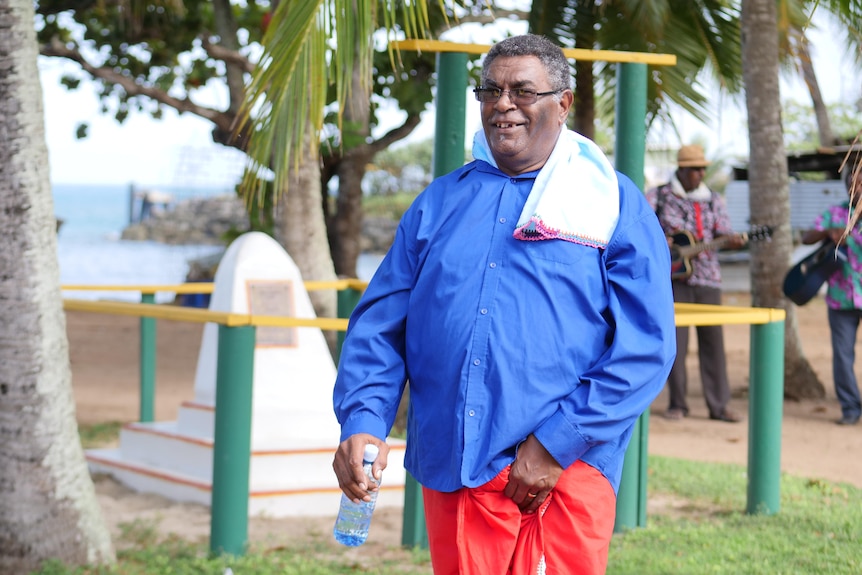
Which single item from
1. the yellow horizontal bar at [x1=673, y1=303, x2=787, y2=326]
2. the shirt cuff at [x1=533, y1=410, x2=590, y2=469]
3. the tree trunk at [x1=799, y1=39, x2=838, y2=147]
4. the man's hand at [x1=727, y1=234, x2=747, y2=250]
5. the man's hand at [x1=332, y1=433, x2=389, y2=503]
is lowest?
the man's hand at [x1=332, y1=433, x2=389, y2=503]

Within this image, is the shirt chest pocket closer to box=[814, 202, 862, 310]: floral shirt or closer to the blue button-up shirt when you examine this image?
the blue button-up shirt

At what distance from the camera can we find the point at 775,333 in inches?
204

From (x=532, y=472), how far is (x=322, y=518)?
11.9ft

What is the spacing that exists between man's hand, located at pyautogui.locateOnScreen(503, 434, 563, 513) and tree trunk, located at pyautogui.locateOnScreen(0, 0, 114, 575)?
249cm

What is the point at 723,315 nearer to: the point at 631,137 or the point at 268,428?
the point at 631,137

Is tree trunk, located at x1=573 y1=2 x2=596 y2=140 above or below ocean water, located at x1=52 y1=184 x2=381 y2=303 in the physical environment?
above

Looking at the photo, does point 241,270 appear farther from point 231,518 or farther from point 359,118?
point 359,118

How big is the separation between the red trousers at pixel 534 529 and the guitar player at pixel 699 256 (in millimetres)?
5849

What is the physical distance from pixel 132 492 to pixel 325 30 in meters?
3.12

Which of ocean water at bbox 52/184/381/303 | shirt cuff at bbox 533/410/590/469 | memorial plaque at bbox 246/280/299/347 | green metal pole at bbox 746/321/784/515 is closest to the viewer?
shirt cuff at bbox 533/410/590/469

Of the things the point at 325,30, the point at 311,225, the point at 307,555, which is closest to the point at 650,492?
the point at 307,555

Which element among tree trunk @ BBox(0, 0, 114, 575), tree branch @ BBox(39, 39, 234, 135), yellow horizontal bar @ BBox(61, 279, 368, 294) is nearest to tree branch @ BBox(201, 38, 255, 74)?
tree branch @ BBox(39, 39, 234, 135)

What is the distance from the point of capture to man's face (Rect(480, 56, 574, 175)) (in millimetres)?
2553

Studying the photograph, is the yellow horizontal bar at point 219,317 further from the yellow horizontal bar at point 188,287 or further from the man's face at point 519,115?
the man's face at point 519,115
